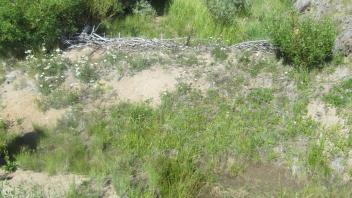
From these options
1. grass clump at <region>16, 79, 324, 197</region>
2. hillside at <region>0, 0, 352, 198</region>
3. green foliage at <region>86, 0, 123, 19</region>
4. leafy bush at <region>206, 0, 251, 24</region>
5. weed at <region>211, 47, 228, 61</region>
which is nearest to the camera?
grass clump at <region>16, 79, 324, 197</region>

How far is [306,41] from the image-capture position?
7.83m

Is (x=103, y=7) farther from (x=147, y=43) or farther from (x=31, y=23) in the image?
(x=31, y=23)

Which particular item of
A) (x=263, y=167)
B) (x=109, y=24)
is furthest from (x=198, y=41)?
A: (x=263, y=167)

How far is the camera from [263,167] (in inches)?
263

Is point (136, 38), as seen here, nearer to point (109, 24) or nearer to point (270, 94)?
point (109, 24)

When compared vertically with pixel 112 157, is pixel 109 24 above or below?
above

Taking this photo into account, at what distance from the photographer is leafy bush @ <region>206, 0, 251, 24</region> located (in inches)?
372

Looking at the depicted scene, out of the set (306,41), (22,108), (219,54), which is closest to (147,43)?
(219,54)

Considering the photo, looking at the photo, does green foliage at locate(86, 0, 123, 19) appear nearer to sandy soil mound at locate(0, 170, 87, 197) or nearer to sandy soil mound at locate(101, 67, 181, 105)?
sandy soil mound at locate(101, 67, 181, 105)

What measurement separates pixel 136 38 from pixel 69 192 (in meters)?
3.70

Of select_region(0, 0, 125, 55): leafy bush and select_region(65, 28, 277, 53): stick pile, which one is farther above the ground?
select_region(0, 0, 125, 55): leafy bush

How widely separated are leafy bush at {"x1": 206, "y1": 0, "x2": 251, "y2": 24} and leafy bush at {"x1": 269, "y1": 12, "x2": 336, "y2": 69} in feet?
4.93

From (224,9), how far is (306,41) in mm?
2140

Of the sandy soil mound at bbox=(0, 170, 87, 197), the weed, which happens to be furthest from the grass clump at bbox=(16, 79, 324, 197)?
the weed
